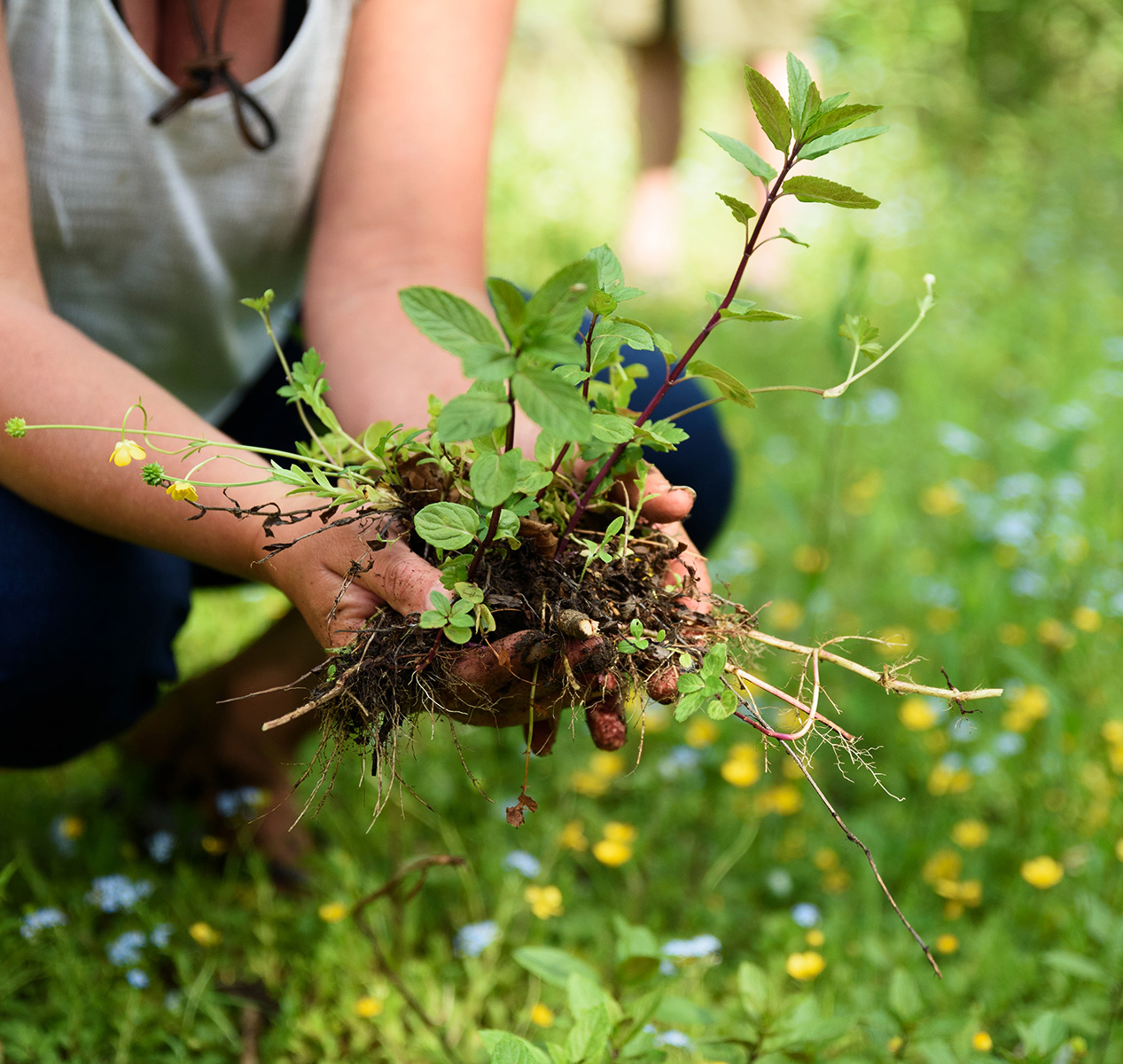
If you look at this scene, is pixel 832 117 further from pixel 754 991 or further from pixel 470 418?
pixel 754 991

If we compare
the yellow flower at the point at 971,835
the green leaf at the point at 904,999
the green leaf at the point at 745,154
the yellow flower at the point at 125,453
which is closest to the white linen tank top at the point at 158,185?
the yellow flower at the point at 125,453

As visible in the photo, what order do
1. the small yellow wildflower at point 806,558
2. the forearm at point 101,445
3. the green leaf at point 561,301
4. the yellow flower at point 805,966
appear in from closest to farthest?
the green leaf at point 561,301 → the forearm at point 101,445 → the yellow flower at point 805,966 → the small yellow wildflower at point 806,558

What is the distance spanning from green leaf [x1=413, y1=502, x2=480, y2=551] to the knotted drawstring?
0.71 m

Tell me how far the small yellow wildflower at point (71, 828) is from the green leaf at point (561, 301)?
3.96ft

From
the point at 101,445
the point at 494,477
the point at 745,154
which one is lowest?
the point at 101,445

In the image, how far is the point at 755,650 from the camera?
0.97 m

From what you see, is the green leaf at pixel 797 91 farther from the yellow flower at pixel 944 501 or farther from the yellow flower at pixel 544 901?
the yellow flower at pixel 944 501

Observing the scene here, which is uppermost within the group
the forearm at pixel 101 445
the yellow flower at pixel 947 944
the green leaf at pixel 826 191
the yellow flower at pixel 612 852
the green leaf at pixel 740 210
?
the green leaf at pixel 826 191

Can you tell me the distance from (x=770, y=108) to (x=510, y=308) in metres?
0.26

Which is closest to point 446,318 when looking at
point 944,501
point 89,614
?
point 89,614

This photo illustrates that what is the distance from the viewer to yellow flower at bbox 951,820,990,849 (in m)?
1.51

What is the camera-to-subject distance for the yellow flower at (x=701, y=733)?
64.5 inches

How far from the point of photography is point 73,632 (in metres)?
1.13

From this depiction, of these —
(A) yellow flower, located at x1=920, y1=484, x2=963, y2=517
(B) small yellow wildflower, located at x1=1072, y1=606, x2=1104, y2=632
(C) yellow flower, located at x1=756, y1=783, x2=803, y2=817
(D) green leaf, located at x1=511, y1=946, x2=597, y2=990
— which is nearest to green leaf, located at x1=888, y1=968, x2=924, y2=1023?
(D) green leaf, located at x1=511, y1=946, x2=597, y2=990
